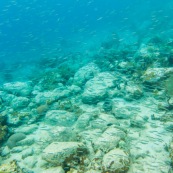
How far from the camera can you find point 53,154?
5.97m

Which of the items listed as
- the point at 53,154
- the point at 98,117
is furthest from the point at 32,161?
the point at 98,117

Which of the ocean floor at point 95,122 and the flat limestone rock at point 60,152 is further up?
the flat limestone rock at point 60,152

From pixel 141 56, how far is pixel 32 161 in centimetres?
932

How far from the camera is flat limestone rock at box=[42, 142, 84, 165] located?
5.89 m

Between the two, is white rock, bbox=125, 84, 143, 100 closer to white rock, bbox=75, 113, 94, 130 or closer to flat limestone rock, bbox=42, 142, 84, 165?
white rock, bbox=75, 113, 94, 130

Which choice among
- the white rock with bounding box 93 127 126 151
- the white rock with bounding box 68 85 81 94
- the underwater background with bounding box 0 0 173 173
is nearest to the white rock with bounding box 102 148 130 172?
the underwater background with bounding box 0 0 173 173

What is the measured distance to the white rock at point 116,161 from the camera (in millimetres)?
5348

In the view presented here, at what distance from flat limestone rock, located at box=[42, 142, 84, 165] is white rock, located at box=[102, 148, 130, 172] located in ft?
3.08

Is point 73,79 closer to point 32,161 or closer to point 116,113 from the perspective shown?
point 116,113

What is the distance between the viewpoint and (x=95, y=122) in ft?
26.3

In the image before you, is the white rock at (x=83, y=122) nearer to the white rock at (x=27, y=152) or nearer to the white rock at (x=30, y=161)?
the white rock at (x=27, y=152)

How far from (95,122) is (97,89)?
2.73 m

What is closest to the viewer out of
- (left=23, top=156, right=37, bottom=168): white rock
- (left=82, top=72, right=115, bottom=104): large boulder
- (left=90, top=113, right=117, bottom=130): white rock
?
(left=23, top=156, right=37, bottom=168): white rock

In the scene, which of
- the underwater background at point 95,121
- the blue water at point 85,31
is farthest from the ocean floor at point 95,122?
the blue water at point 85,31
